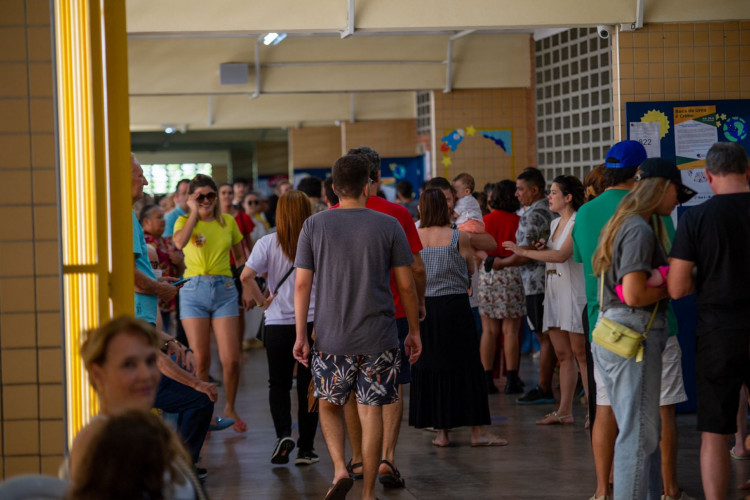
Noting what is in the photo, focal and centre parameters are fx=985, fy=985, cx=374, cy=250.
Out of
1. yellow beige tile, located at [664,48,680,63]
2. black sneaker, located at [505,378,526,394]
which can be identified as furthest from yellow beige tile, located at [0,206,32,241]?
black sneaker, located at [505,378,526,394]

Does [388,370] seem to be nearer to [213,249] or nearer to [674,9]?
[213,249]

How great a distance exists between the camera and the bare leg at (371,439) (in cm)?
468

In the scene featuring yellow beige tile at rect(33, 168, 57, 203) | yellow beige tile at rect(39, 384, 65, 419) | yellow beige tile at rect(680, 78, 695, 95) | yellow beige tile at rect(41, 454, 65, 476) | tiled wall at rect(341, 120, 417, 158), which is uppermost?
tiled wall at rect(341, 120, 417, 158)

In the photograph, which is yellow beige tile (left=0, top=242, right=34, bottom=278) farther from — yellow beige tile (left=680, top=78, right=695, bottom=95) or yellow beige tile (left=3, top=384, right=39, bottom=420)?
yellow beige tile (left=680, top=78, right=695, bottom=95)

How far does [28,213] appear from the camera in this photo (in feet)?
10.4

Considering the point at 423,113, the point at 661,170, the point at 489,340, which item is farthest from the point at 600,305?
the point at 423,113

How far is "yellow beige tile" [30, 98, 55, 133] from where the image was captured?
3172mm

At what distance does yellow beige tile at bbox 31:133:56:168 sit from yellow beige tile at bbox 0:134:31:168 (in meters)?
0.02

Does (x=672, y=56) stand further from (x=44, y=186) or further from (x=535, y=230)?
(x=44, y=186)

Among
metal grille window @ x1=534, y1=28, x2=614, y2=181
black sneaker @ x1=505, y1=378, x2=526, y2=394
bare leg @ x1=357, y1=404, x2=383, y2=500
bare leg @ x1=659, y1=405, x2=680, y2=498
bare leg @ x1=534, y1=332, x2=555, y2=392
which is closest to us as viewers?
bare leg @ x1=659, y1=405, x2=680, y2=498

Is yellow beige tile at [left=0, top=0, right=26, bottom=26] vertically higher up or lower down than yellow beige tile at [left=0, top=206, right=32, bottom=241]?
higher up

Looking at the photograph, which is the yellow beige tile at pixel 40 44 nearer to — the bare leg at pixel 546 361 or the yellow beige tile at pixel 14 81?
the yellow beige tile at pixel 14 81

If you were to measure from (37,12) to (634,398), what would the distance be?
2670mm

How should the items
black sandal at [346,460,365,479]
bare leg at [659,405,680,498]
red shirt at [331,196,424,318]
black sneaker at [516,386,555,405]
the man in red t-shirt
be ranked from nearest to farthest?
bare leg at [659,405,680,498]
the man in red t-shirt
red shirt at [331,196,424,318]
black sandal at [346,460,365,479]
black sneaker at [516,386,555,405]
